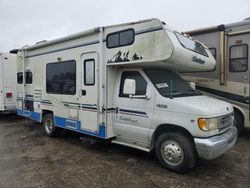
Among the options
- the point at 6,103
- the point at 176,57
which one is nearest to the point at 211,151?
the point at 176,57

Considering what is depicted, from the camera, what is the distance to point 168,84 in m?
4.71

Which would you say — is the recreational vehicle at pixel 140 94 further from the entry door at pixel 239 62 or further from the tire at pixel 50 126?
the entry door at pixel 239 62

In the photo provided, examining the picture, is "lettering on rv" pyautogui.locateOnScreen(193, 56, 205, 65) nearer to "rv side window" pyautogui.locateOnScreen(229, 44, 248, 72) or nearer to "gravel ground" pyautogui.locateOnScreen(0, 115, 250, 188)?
"rv side window" pyautogui.locateOnScreen(229, 44, 248, 72)

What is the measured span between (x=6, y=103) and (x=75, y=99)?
5.58 m

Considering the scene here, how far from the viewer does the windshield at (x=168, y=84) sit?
14.7 ft

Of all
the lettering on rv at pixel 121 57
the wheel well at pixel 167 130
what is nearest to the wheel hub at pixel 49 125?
the lettering on rv at pixel 121 57

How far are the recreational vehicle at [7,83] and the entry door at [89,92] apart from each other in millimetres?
5850

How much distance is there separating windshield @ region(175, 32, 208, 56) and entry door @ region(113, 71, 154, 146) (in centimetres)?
110

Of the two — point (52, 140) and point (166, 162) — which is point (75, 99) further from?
point (166, 162)

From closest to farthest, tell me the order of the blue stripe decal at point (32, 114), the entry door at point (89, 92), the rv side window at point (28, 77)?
the entry door at point (89, 92)
the blue stripe decal at point (32, 114)
the rv side window at point (28, 77)

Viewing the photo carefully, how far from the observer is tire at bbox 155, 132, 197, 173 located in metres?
4.01

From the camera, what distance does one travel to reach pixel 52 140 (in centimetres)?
671

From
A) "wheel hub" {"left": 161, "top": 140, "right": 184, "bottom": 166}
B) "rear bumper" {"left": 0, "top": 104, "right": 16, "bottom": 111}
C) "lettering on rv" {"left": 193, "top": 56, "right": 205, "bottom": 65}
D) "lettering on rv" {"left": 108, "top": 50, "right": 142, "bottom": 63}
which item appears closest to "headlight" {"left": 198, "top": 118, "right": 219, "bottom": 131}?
"wheel hub" {"left": 161, "top": 140, "right": 184, "bottom": 166}

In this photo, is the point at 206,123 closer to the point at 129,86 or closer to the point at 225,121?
the point at 225,121
